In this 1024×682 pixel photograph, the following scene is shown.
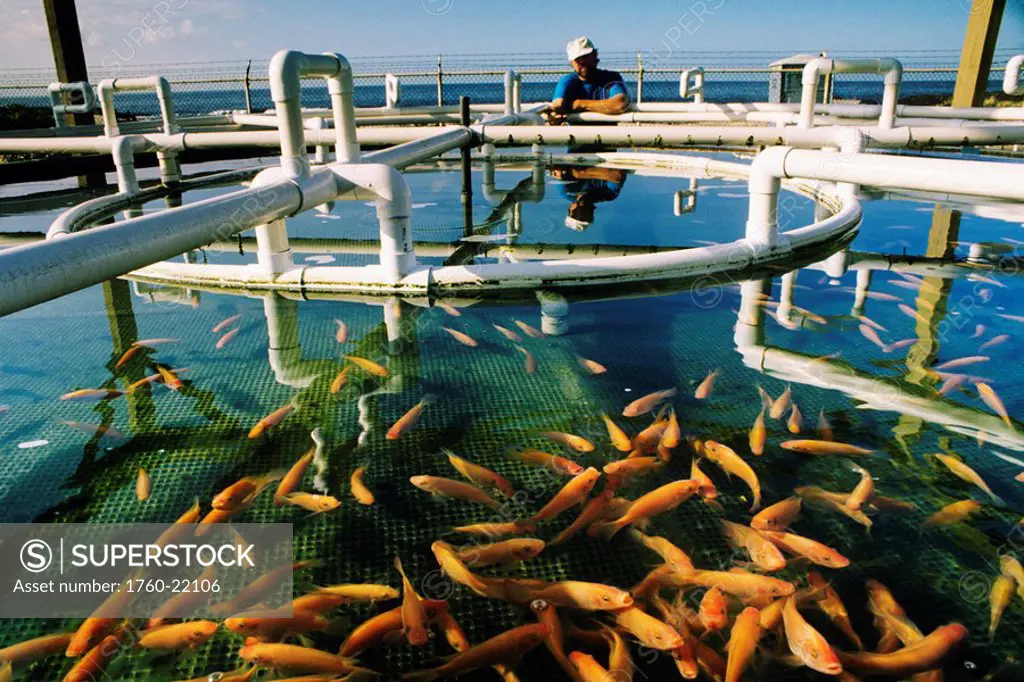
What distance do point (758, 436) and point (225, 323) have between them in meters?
2.98

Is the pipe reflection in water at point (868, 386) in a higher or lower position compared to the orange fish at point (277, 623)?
higher

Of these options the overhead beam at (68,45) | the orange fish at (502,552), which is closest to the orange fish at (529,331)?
the orange fish at (502,552)

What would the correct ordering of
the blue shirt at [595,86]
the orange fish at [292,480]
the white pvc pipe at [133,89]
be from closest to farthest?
the orange fish at [292,480] < the white pvc pipe at [133,89] < the blue shirt at [595,86]

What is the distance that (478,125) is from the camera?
7.27 meters

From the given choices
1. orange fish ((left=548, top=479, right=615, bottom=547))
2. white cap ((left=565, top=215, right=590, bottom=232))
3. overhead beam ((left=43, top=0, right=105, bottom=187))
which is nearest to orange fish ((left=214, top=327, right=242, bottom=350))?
orange fish ((left=548, top=479, right=615, bottom=547))

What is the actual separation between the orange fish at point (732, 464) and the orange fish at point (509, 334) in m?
1.35

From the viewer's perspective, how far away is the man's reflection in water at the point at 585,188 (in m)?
6.50

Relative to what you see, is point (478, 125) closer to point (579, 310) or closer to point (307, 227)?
point (307, 227)

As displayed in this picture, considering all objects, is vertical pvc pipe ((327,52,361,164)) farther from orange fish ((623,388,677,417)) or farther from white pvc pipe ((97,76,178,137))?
white pvc pipe ((97,76,178,137))

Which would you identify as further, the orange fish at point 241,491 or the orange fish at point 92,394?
the orange fish at point 92,394

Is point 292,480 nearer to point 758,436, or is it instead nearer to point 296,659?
point 296,659

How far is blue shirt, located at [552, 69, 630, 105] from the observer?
358 inches

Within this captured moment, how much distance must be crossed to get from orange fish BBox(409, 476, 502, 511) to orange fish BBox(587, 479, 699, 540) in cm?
36

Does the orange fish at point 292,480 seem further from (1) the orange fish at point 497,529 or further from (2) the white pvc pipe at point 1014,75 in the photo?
(2) the white pvc pipe at point 1014,75
